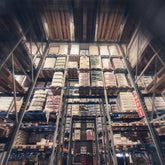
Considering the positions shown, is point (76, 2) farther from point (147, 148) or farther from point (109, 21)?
point (147, 148)

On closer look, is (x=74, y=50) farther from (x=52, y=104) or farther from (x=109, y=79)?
(x=52, y=104)

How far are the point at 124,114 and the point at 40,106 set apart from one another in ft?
15.5

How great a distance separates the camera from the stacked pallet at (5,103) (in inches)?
201

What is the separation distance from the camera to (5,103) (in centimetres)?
527

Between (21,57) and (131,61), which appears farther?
(131,61)

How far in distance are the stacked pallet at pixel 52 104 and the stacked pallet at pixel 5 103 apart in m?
2.09

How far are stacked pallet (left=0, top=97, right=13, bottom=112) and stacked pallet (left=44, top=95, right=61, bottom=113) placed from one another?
2093mm

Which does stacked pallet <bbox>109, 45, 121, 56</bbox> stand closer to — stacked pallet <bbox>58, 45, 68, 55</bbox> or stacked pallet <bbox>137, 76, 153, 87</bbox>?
stacked pallet <bbox>137, 76, 153, 87</bbox>

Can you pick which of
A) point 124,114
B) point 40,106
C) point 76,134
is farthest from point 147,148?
point 40,106

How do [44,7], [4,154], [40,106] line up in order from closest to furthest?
1. [4,154]
2. [40,106]
3. [44,7]

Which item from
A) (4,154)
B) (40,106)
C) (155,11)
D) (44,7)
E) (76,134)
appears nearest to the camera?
(4,154)

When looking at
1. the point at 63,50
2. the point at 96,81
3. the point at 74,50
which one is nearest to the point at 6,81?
the point at 63,50

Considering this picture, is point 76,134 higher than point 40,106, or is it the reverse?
point 40,106

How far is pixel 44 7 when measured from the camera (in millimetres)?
5879
